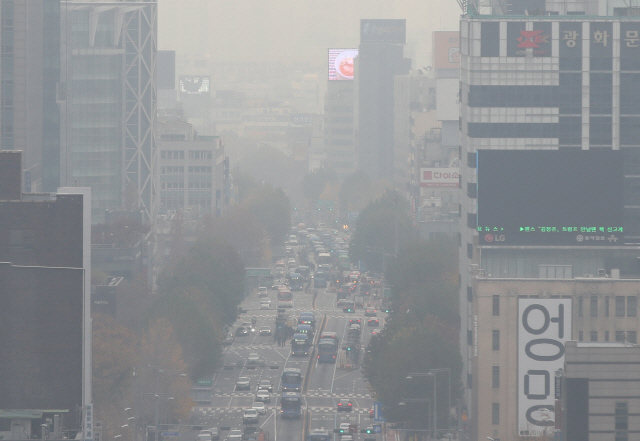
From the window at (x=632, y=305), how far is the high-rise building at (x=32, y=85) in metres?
79.5

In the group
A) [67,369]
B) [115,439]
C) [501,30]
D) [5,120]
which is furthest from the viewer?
[5,120]

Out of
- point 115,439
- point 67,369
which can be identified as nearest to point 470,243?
point 115,439

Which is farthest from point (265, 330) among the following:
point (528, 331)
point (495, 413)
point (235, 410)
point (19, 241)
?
point (19, 241)

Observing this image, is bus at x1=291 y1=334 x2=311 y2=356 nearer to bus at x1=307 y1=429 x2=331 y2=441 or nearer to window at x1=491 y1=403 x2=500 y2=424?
bus at x1=307 y1=429 x2=331 y2=441

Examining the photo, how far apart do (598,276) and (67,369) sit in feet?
200

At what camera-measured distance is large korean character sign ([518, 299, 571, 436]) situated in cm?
11988

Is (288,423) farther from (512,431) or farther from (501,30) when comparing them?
(501,30)

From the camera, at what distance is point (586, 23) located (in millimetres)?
126750

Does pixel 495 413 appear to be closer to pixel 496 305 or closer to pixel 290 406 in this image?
pixel 496 305

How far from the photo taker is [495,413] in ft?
398

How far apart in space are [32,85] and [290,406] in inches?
2522

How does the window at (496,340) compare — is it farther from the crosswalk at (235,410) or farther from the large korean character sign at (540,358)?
the crosswalk at (235,410)

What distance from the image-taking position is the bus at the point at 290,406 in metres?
133

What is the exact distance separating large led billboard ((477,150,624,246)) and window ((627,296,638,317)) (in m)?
6.22
